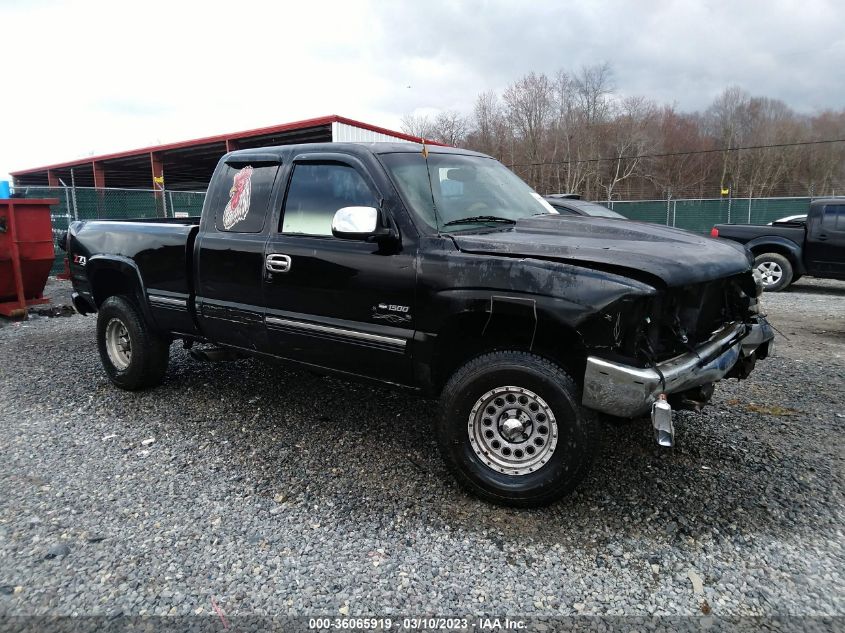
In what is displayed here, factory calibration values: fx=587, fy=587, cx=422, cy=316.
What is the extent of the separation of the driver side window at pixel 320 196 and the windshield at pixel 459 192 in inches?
9.7

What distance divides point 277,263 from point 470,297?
4.68ft

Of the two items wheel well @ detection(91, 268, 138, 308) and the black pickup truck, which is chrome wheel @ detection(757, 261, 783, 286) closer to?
the black pickup truck

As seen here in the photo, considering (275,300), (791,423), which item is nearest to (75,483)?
(275,300)

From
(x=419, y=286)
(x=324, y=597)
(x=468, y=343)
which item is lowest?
(x=324, y=597)

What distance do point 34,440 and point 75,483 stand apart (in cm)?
90

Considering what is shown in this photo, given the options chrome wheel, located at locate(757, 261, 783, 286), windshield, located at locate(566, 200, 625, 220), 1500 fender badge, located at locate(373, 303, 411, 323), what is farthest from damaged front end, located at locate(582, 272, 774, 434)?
chrome wheel, located at locate(757, 261, 783, 286)

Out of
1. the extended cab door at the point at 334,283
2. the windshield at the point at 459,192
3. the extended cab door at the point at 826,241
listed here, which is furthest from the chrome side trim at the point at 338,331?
the extended cab door at the point at 826,241

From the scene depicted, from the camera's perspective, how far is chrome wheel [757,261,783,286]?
36.6ft

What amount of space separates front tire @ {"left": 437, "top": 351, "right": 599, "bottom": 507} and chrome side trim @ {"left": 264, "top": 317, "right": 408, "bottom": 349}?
1.37ft

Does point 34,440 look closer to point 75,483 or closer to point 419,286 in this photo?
point 75,483

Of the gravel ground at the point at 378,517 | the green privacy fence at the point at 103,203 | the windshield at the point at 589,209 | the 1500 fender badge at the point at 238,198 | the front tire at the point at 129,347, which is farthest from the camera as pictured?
the green privacy fence at the point at 103,203

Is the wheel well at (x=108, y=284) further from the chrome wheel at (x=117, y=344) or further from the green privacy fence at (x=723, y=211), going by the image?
the green privacy fence at (x=723, y=211)

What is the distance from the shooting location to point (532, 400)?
9.78 ft

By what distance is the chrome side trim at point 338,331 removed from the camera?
3.36 m
